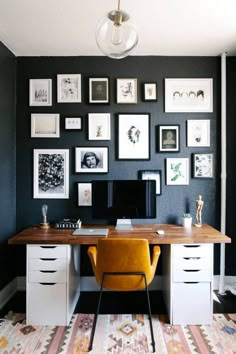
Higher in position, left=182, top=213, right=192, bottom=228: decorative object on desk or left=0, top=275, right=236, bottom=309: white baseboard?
left=182, top=213, right=192, bottom=228: decorative object on desk

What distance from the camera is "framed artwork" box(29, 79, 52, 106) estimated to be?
2.86 metres

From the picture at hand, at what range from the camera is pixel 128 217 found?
262 centimetres

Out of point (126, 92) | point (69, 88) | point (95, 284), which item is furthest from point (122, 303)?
point (69, 88)

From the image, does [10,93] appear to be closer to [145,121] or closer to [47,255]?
[145,121]

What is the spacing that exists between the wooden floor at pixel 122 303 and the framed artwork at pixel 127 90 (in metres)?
2.10

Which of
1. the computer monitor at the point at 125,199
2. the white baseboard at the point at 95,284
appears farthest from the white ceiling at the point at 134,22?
the white baseboard at the point at 95,284

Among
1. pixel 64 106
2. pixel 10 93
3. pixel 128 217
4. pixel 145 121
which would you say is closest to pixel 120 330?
pixel 128 217

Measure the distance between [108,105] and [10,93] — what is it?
A: 1052mm

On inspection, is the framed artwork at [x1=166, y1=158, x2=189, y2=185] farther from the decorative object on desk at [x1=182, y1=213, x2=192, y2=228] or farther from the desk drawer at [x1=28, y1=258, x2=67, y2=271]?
the desk drawer at [x1=28, y1=258, x2=67, y2=271]

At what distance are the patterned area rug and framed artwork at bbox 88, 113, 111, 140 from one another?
1.78m

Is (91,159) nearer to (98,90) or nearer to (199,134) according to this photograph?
(98,90)

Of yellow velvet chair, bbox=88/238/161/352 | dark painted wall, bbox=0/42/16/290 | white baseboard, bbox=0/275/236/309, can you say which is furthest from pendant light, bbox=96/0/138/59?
white baseboard, bbox=0/275/236/309

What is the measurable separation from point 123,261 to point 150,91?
185 cm

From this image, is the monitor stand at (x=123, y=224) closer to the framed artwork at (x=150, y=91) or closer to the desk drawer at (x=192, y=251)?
the desk drawer at (x=192, y=251)
